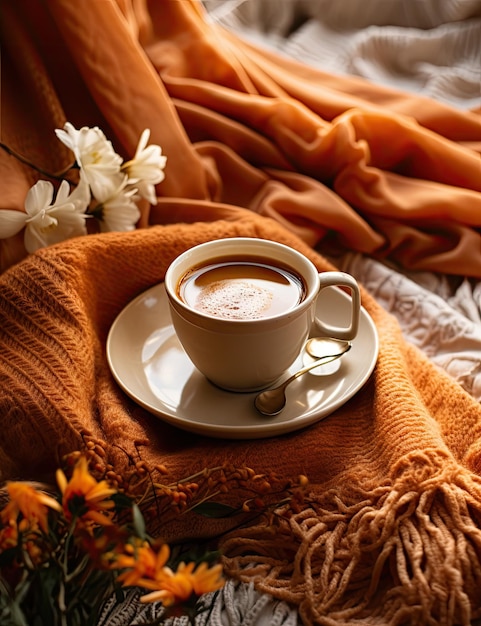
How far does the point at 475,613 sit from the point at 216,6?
1382mm

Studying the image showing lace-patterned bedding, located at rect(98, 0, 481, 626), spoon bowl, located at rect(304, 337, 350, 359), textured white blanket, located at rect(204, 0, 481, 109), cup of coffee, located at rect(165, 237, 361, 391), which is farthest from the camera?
textured white blanket, located at rect(204, 0, 481, 109)

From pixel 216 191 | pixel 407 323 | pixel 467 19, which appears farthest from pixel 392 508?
pixel 467 19

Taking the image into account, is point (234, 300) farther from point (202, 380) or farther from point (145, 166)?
point (145, 166)

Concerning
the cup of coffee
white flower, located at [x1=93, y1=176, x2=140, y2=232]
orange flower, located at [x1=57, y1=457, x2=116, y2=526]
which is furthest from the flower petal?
orange flower, located at [x1=57, y1=457, x2=116, y2=526]

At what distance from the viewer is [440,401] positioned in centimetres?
86

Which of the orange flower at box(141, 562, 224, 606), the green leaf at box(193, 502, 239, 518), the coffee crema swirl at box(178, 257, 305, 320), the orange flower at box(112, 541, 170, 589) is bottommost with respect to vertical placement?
the green leaf at box(193, 502, 239, 518)

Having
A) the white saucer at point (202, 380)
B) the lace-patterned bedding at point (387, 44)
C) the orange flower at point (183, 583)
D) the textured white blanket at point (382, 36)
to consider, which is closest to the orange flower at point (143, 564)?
the orange flower at point (183, 583)

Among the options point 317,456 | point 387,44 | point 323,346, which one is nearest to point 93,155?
point 323,346

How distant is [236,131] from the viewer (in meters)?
1.27

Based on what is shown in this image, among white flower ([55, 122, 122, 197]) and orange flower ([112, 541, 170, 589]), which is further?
white flower ([55, 122, 122, 197])

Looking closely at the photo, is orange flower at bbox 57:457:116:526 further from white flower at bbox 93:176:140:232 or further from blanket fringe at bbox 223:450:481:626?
white flower at bbox 93:176:140:232

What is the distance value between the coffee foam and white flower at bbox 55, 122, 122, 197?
0.80 feet

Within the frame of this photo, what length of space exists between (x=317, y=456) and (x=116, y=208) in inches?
17.5

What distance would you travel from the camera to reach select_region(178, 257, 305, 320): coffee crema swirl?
2.65 ft
